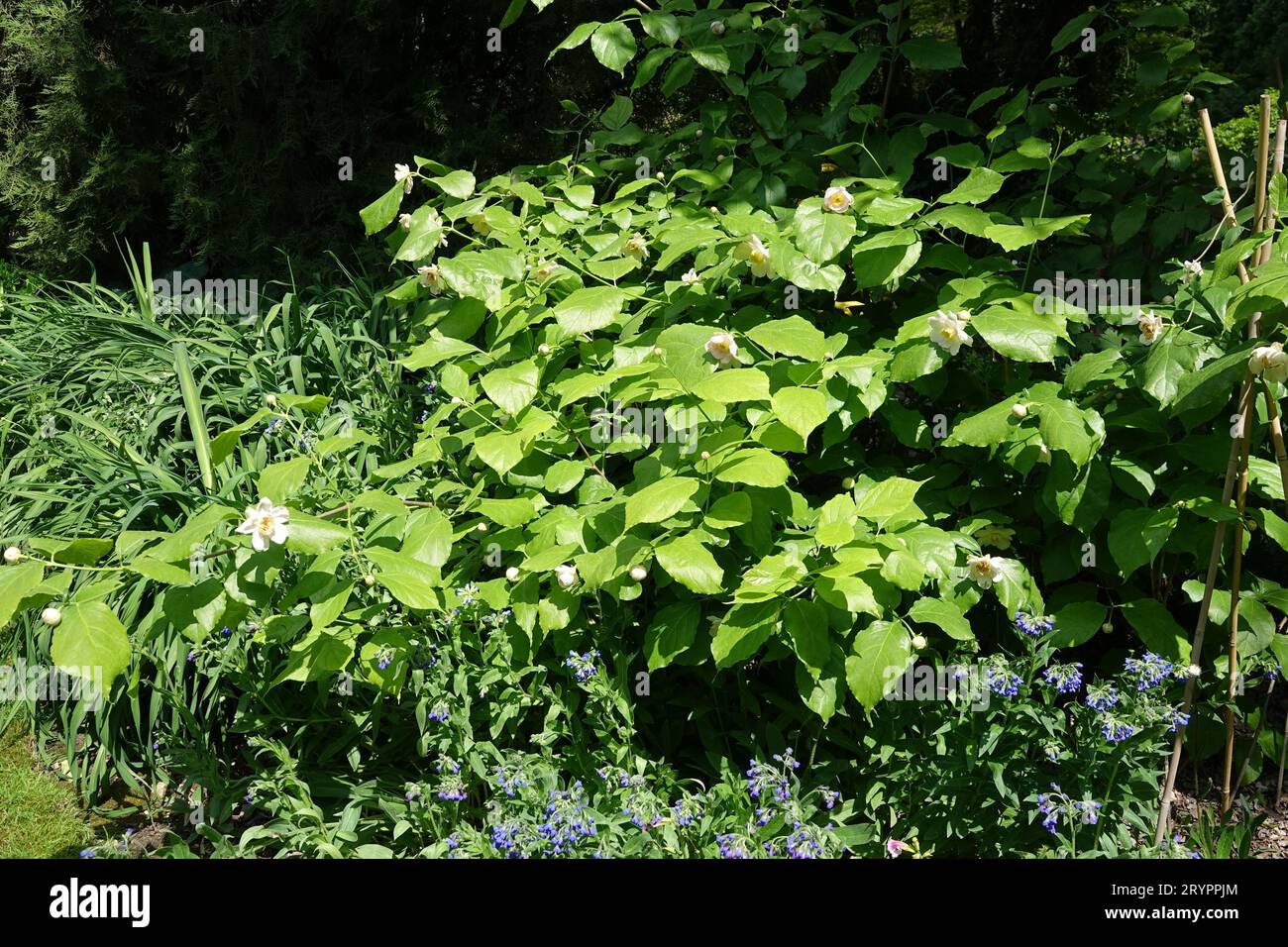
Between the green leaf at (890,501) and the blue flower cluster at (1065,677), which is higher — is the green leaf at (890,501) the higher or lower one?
the higher one

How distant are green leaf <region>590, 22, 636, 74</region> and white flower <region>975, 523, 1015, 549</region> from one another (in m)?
1.44

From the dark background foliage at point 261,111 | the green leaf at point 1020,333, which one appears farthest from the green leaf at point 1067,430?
the dark background foliage at point 261,111

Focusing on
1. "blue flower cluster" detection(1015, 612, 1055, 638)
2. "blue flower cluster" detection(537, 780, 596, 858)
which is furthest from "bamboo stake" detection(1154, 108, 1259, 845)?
"blue flower cluster" detection(537, 780, 596, 858)

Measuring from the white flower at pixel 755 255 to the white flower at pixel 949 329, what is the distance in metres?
0.38

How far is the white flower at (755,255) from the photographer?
2.24 m

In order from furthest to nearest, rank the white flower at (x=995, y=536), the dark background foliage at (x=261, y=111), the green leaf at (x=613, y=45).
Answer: the dark background foliage at (x=261, y=111) → the green leaf at (x=613, y=45) → the white flower at (x=995, y=536)

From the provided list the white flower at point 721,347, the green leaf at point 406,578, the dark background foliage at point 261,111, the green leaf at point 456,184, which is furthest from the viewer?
the dark background foliage at point 261,111

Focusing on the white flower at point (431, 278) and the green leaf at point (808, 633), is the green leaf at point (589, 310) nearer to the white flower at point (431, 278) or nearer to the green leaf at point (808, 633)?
the white flower at point (431, 278)

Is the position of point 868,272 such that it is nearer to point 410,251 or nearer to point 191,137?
point 410,251

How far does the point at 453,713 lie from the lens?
7.29 ft

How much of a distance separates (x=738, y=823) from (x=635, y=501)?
0.71m

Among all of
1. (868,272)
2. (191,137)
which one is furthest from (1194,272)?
(191,137)

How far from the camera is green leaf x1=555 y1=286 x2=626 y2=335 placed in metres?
2.29

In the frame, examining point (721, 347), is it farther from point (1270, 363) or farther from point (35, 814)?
point (35, 814)
